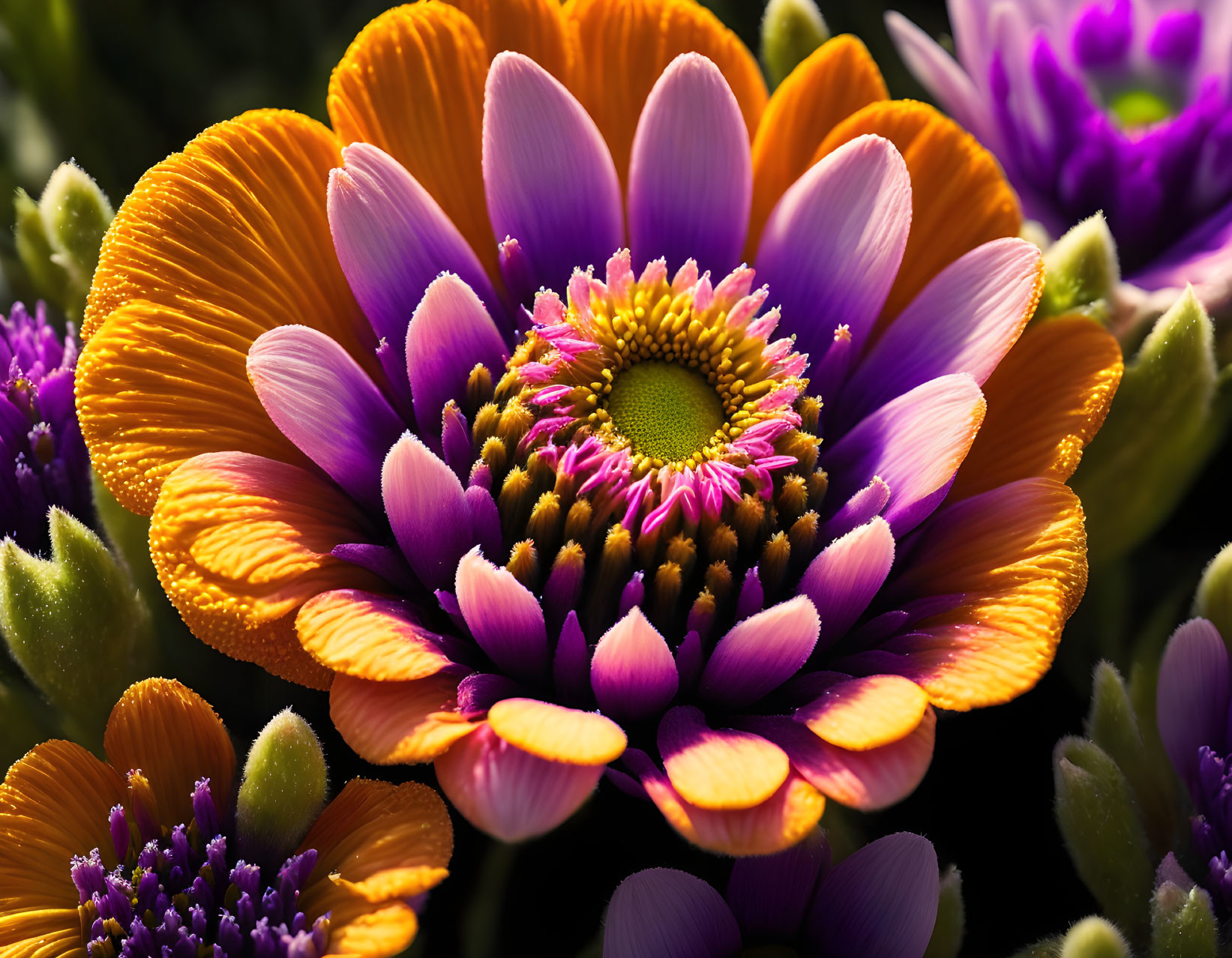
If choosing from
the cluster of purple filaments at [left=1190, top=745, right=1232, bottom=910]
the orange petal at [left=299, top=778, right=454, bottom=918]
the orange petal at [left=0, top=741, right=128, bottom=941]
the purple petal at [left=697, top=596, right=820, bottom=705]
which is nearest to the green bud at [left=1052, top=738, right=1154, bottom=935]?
the cluster of purple filaments at [left=1190, top=745, right=1232, bottom=910]

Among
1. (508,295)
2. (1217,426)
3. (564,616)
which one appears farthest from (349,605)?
(1217,426)

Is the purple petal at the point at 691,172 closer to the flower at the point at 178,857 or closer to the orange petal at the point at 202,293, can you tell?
the orange petal at the point at 202,293

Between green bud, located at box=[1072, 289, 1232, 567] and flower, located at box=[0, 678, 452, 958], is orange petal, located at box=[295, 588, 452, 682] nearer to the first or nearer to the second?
flower, located at box=[0, 678, 452, 958]

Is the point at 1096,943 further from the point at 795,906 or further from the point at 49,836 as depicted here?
the point at 49,836

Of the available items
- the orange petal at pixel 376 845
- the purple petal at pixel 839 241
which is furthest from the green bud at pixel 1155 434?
the orange petal at pixel 376 845

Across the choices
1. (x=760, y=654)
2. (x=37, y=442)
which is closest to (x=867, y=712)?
(x=760, y=654)

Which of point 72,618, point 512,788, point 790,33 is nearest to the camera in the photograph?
point 512,788

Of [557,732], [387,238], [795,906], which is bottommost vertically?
[795,906]
